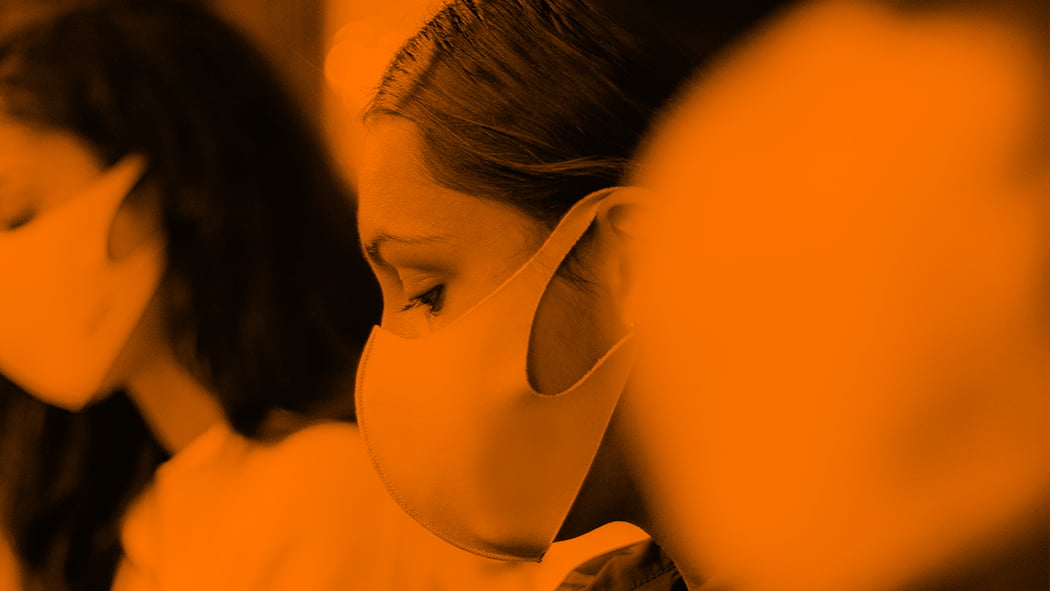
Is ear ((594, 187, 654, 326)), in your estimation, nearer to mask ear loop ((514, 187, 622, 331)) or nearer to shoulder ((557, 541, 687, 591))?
mask ear loop ((514, 187, 622, 331))

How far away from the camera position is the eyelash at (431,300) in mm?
909

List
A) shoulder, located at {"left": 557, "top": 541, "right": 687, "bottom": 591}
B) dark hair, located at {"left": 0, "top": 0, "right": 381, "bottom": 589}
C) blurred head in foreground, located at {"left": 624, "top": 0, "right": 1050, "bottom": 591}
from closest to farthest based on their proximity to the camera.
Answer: blurred head in foreground, located at {"left": 624, "top": 0, "right": 1050, "bottom": 591}
shoulder, located at {"left": 557, "top": 541, "right": 687, "bottom": 591}
dark hair, located at {"left": 0, "top": 0, "right": 381, "bottom": 589}

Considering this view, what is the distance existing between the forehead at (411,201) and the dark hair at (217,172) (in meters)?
0.11

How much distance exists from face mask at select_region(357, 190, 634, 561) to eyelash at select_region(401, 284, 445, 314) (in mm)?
31

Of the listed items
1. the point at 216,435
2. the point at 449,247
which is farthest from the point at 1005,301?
the point at 216,435

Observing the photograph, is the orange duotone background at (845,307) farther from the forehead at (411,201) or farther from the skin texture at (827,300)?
the forehead at (411,201)

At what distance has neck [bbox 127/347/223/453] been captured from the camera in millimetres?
1122

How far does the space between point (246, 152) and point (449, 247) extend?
314 mm

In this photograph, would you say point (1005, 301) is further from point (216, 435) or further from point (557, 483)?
point (216, 435)

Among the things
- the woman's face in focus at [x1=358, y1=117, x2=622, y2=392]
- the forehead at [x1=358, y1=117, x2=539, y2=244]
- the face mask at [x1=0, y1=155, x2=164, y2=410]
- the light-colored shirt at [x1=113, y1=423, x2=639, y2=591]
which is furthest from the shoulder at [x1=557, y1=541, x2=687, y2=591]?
the face mask at [x1=0, y1=155, x2=164, y2=410]

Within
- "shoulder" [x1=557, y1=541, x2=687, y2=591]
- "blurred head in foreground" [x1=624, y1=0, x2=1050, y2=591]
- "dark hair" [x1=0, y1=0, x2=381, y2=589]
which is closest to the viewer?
"blurred head in foreground" [x1=624, y1=0, x2=1050, y2=591]

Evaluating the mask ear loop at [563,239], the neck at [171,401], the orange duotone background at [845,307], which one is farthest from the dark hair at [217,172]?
the orange duotone background at [845,307]

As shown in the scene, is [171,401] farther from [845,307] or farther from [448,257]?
[845,307]

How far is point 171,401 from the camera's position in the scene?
1.13 meters
